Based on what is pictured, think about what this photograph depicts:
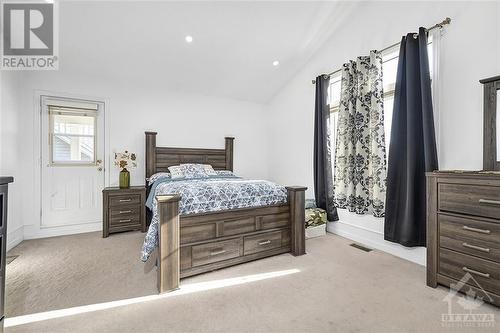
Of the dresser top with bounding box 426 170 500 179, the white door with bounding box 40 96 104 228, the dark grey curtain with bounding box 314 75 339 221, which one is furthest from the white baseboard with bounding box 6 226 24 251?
the dresser top with bounding box 426 170 500 179

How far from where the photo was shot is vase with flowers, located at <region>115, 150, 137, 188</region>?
142 inches

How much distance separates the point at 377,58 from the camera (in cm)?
281

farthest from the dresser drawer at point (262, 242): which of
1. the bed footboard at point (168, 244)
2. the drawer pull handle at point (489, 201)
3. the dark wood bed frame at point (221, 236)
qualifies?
the drawer pull handle at point (489, 201)

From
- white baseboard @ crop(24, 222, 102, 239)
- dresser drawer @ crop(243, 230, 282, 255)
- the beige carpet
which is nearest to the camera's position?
the beige carpet

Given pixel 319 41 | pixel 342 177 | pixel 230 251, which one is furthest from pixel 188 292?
pixel 319 41

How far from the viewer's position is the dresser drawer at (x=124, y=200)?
134 inches

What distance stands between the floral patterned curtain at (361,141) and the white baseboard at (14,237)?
14.1 feet

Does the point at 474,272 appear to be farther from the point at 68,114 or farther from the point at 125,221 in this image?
the point at 68,114

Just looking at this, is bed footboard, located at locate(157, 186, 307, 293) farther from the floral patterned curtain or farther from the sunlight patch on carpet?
the floral patterned curtain

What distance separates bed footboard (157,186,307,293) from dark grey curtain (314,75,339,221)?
3.32 ft

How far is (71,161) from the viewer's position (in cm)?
359

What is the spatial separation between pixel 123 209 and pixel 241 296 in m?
2.49

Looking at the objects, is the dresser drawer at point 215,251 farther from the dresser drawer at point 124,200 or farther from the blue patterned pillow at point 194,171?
the dresser drawer at point 124,200

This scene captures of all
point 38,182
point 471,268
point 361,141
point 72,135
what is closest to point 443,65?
point 361,141
